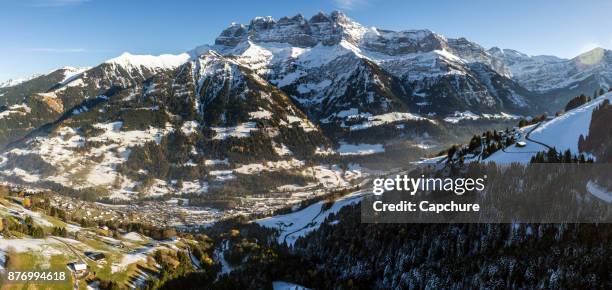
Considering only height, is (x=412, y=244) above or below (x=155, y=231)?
above

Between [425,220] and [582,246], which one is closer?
[582,246]

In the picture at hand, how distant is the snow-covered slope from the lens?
424ft

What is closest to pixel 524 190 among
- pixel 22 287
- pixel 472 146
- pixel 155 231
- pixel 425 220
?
pixel 425 220

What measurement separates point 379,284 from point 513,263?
149 feet

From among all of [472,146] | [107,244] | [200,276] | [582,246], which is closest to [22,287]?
[107,244]

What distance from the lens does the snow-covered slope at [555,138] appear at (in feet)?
424

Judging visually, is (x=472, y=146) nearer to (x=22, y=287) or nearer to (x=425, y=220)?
(x=425, y=220)

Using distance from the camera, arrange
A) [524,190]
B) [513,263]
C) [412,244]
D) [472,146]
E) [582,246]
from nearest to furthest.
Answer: [582,246] < [513,263] < [524,190] < [412,244] < [472,146]

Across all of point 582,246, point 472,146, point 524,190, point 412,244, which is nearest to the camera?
point 582,246

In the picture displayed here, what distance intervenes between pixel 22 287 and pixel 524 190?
127 m

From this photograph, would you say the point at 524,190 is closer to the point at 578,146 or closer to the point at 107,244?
the point at 578,146

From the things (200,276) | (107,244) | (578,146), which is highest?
(578,146)

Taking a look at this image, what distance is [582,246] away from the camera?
9362 cm

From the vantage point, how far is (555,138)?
448 feet
